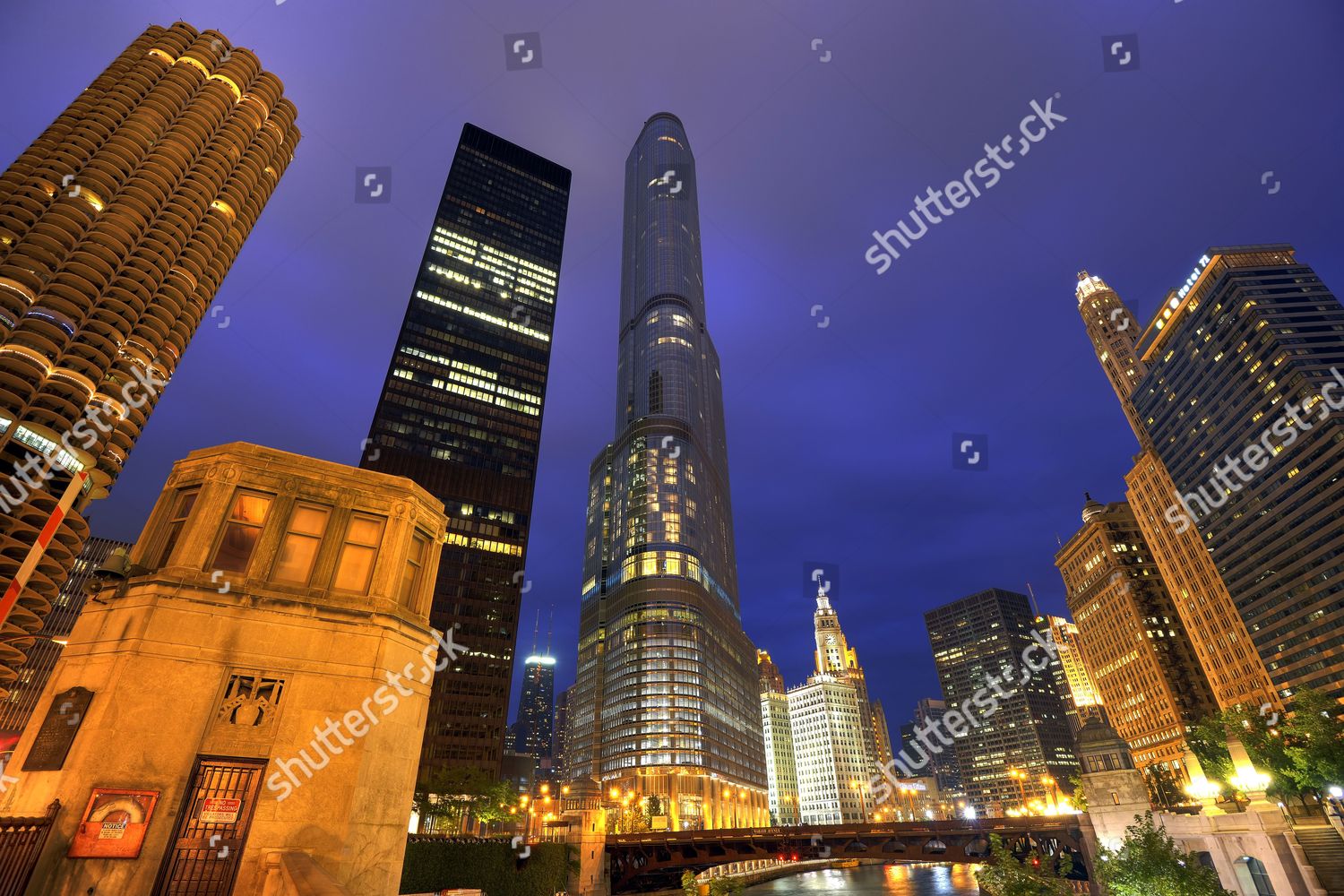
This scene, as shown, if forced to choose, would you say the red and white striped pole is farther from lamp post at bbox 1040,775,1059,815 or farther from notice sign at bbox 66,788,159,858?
lamp post at bbox 1040,775,1059,815

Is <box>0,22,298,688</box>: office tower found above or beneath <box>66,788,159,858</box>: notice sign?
above

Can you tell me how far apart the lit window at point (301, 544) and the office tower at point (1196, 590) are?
158106 mm

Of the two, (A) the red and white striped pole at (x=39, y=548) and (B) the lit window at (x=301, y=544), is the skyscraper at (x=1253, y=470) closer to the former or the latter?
(B) the lit window at (x=301, y=544)

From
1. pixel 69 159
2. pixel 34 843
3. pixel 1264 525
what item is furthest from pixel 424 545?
pixel 1264 525

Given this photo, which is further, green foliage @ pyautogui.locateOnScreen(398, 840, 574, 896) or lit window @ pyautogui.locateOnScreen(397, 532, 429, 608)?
green foliage @ pyautogui.locateOnScreen(398, 840, 574, 896)

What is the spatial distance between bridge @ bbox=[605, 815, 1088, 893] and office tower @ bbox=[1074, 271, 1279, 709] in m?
88.3

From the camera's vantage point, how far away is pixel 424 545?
51.1ft

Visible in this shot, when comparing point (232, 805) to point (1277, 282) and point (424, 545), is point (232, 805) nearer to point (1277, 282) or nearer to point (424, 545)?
point (424, 545)

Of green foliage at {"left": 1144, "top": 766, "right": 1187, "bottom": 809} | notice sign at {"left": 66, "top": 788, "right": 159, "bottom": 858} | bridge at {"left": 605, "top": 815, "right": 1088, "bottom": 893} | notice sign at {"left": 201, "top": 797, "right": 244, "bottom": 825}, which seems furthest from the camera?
green foliage at {"left": 1144, "top": 766, "right": 1187, "bottom": 809}

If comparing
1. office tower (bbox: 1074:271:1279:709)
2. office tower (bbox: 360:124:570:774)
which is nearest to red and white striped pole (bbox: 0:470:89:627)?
office tower (bbox: 360:124:570:774)

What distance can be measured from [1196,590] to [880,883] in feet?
346

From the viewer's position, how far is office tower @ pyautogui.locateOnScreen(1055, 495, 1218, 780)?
140m

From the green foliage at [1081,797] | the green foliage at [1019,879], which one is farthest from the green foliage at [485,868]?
the green foliage at [1081,797]

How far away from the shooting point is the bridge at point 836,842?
58062 mm
